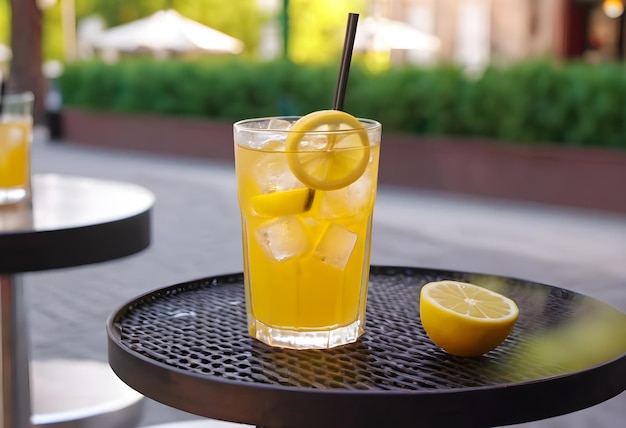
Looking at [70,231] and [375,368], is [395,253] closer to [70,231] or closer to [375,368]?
[70,231]

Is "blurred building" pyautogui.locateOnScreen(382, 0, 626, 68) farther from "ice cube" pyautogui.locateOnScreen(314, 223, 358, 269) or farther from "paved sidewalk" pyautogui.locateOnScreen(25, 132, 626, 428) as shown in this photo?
"ice cube" pyautogui.locateOnScreen(314, 223, 358, 269)

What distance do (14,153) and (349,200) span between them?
1547 mm

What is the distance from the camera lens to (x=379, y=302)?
178 centimetres

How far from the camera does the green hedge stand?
836 cm

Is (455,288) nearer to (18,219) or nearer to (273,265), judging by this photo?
(273,265)

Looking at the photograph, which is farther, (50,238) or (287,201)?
(50,238)

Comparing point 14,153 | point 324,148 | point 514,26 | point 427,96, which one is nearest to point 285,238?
point 324,148

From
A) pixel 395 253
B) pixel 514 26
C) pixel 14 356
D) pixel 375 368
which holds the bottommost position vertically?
pixel 395 253

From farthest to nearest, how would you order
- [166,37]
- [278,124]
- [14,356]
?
[166,37]
[14,356]
[278,124]

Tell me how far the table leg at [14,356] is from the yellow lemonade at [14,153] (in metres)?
0.40

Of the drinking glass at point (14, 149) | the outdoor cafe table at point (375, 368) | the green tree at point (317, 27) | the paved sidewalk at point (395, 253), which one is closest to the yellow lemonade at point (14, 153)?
the drinking glass at point (14, 149)

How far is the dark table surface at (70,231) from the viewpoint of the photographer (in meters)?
2.11

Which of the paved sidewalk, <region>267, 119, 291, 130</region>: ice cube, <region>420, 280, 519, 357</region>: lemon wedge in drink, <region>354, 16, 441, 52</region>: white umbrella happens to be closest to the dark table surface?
<region>267, 119, 291, 130</region>: ice cube

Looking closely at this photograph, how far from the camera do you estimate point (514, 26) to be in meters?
20.4
